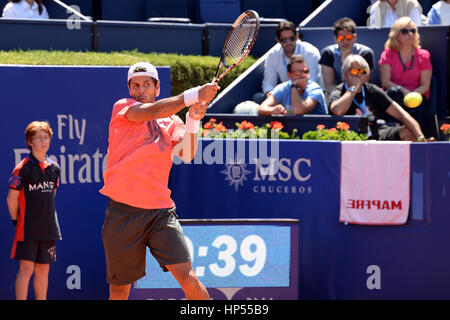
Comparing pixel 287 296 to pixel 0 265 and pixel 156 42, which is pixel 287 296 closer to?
pixel 0 265

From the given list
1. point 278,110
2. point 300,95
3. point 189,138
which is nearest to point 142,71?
point 189,138

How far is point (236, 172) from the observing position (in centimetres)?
663

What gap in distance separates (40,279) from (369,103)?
3931 mm

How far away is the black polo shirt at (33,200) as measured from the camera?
5.96 meters

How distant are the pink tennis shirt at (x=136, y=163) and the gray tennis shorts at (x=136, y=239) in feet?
0.22

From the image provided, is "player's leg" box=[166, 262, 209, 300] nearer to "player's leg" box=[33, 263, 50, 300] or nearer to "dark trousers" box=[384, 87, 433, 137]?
"player's leg" box=[33, 263, 50, 300]

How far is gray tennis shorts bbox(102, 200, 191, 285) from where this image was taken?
4.93m

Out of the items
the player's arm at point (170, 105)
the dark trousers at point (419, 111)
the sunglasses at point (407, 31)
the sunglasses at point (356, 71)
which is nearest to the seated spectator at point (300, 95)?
the sunglasses at point (356, 71)

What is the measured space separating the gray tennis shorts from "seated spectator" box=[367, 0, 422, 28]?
6.15 m

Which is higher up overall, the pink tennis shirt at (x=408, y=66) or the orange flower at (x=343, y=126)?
the pink tennis shirt at (x=408, y=66)

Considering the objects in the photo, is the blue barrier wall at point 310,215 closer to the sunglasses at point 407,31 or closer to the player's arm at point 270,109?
the player's arm at point 270,109

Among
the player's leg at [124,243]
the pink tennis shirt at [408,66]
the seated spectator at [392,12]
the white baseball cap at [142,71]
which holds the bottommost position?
the player's leg at [124,243]

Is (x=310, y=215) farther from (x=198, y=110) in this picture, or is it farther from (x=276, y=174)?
(x=198, y=110)

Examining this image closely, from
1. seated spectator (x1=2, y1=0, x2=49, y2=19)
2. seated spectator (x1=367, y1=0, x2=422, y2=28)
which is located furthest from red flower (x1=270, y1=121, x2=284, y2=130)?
seated spectator (x1=2, y1=0, x2=49, y2=19)
